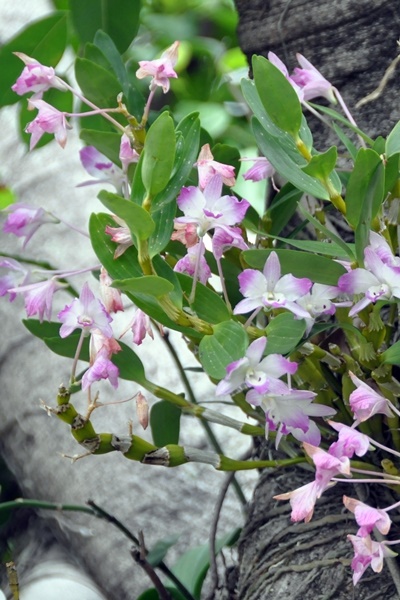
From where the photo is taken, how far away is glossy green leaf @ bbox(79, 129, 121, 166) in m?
0.55

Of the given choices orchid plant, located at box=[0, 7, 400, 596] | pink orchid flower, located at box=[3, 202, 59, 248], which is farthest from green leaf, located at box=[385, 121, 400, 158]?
pink orchid flower, located at box=[3, 202, 59, 248]

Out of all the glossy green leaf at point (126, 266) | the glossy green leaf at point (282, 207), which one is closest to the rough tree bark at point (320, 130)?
the glossy green leaf at point (282, 207)

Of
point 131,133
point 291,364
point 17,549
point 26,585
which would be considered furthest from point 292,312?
point 17,549

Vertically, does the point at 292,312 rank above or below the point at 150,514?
above

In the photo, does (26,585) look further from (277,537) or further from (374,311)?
(374,311)

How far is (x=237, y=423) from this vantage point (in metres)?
0.55

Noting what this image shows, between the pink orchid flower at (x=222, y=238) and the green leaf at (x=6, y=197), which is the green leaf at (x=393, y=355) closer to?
the pink orchid flower at (x=222, y=238)

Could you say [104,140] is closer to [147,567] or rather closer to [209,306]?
[209,306]

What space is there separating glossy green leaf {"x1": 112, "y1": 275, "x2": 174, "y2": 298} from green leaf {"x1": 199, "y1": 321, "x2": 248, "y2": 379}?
0.04m

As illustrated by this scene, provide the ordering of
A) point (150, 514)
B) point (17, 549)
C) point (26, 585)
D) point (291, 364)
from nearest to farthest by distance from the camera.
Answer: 1. point (291, 364)
2. point (26, 585)
3. point (150, 514)
4. point (17, 549)

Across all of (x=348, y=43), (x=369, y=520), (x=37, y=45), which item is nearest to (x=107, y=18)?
(x=37, y=45)

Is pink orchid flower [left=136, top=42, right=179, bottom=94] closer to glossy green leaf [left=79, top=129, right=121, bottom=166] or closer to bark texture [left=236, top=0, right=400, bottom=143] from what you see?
glossy green leaf [left=79, top=129, right=121, bottom=166]

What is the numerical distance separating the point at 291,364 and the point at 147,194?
4.3 inches

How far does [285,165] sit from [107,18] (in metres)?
0.37
